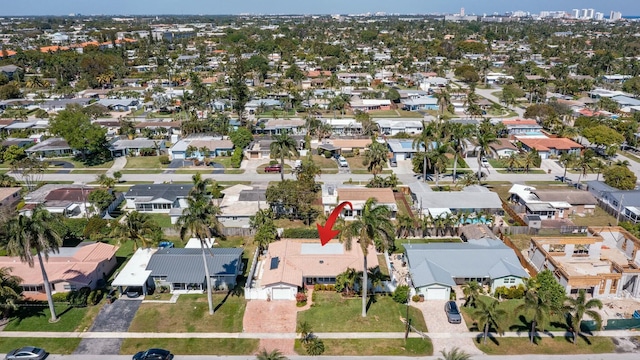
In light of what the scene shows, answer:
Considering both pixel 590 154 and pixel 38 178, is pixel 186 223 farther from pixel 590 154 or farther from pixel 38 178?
pixel 590 154

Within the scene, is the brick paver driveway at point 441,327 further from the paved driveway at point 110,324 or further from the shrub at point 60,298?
the shrub at point 60,298

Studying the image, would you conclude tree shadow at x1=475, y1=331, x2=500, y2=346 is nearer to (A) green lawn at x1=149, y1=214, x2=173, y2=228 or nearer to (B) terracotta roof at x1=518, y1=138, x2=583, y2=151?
(A) green lawn at x1=149, y1=214, x2=173, y2=228

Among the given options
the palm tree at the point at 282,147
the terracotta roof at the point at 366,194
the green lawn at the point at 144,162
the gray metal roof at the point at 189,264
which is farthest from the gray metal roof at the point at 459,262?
the green lawn at the point at 144,162

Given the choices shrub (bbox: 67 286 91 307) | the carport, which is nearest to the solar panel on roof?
the carport

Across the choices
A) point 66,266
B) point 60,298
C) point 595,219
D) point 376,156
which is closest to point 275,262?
point 60,298

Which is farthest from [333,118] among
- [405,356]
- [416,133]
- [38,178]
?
[405,356]
